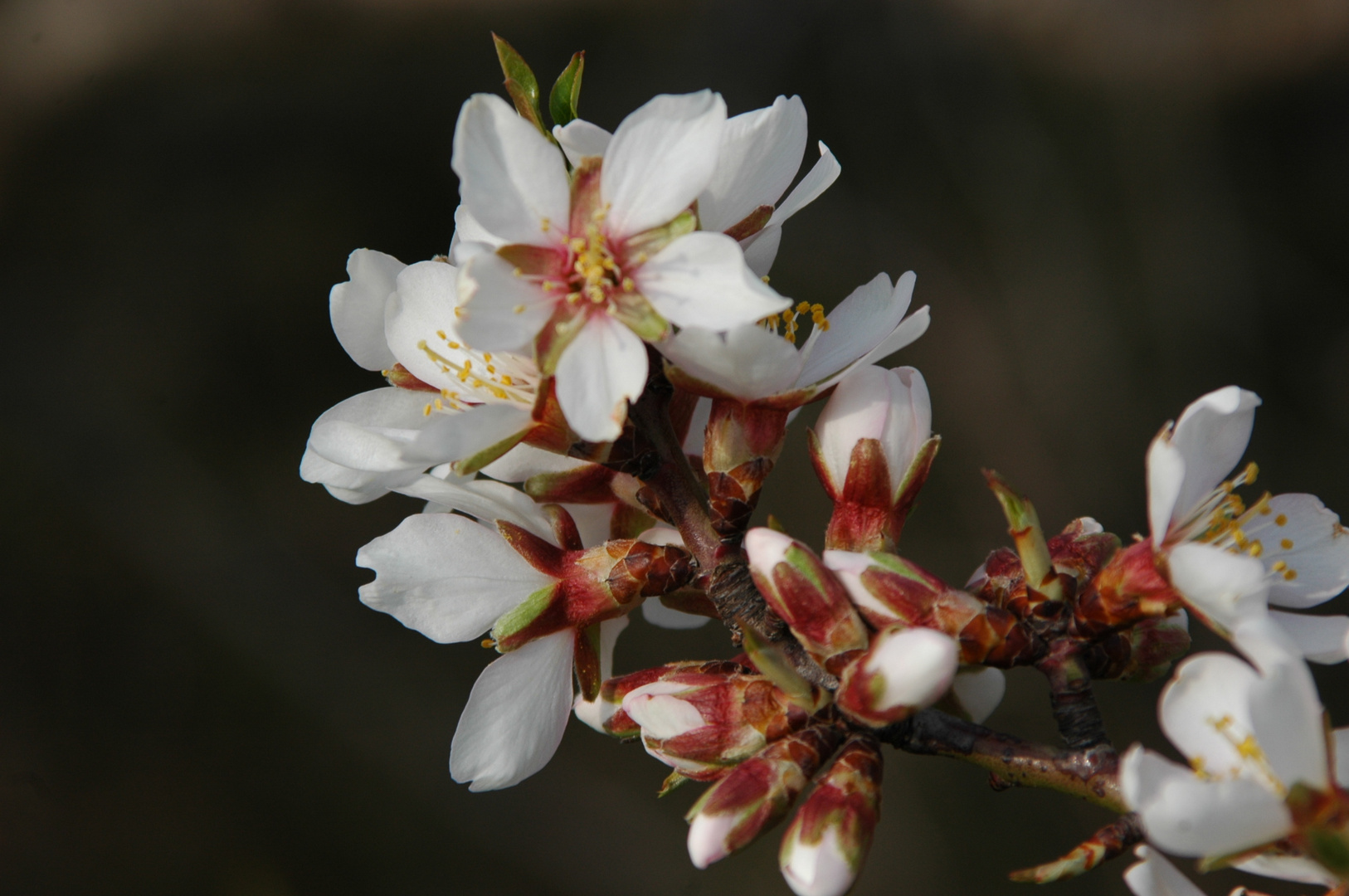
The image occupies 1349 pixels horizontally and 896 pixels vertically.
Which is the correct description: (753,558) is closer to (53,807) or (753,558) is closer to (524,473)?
(524,473)

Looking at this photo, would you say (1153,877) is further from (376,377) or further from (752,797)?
(376,377)

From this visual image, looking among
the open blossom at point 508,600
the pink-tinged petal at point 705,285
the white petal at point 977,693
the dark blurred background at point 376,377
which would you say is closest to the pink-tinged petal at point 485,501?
the open blossom at point 508,600

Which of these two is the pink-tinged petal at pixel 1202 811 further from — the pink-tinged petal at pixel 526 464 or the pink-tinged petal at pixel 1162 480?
the pink-tinged petal at pixel 526 464

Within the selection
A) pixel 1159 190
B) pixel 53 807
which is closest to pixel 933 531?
pixel 1159 190

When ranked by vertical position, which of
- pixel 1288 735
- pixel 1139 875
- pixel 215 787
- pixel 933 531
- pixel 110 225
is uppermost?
pixel 110 225

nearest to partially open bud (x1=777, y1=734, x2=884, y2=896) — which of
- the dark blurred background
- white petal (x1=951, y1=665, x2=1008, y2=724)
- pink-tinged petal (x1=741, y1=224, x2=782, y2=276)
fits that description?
white petal (x1=951, y1=665, x2=1008, y2=724)

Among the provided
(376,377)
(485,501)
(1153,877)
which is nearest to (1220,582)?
(1153,877)

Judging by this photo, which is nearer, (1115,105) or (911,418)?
(911,418)

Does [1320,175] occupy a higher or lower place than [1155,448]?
lower
